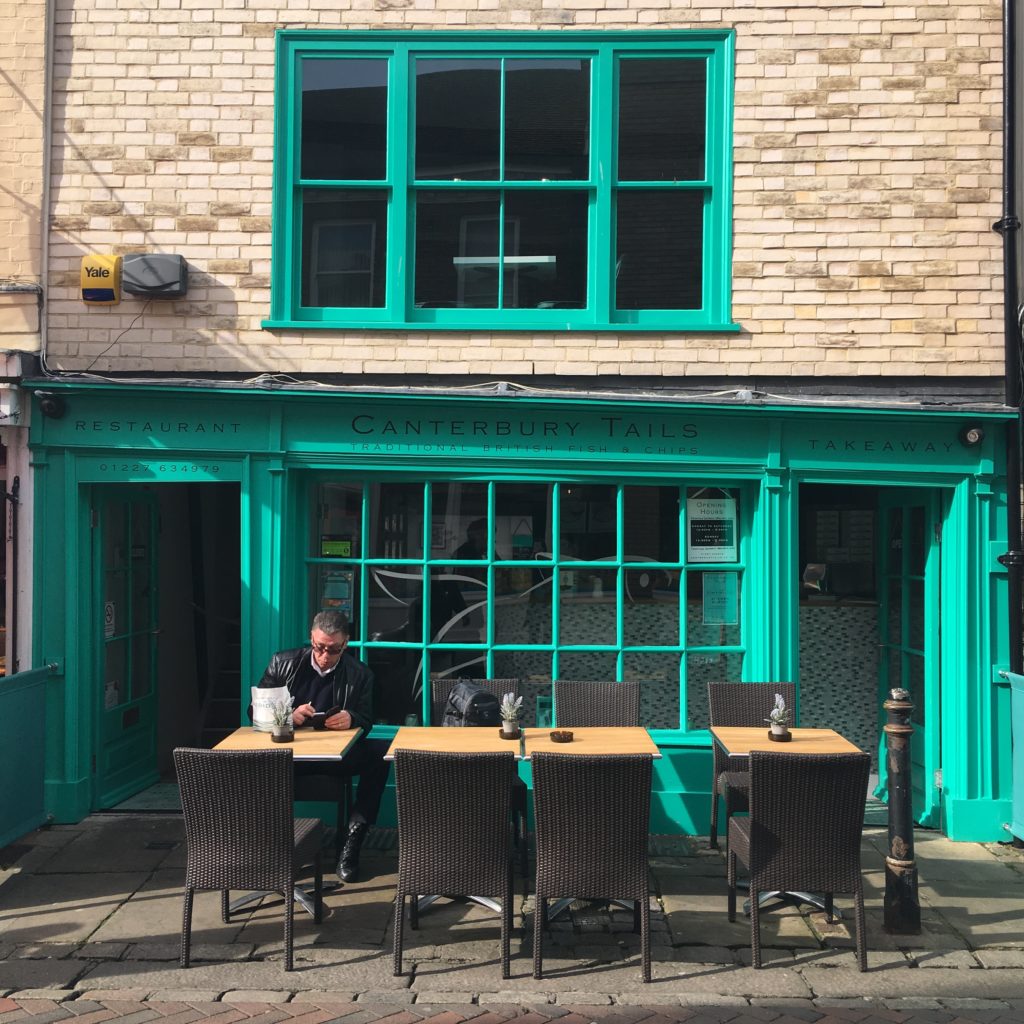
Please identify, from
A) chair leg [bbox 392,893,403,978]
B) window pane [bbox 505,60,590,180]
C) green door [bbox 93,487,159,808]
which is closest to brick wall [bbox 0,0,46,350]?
green door [bbox 93,487,159,808]

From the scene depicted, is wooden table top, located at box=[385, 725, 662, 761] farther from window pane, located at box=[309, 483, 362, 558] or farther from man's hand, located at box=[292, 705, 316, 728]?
window pane, located at box=[309, 483, 362, 558]

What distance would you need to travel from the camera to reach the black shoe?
20.1 ft

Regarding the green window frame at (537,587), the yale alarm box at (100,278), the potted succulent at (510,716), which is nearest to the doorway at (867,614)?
the green window frame at (537,587)

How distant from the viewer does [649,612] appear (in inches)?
290

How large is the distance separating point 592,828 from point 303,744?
1677mm

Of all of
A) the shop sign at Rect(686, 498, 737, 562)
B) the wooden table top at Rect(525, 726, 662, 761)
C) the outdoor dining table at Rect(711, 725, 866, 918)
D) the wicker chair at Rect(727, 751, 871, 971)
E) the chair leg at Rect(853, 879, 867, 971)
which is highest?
the shop sign at Rect(686, 498, 737, 562)

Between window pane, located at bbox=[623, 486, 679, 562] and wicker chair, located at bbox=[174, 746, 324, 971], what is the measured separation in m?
3.15

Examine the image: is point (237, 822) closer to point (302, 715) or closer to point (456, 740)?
point (302, 715)

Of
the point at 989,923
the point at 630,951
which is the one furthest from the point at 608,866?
the point at 989,923

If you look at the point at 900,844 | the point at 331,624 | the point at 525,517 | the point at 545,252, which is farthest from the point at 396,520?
the point at 900,844

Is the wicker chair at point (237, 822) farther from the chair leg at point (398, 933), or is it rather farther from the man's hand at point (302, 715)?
the man's hand at point (302, 715)

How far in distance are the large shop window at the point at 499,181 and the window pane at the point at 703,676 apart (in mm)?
2305

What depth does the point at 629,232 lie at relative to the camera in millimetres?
7359

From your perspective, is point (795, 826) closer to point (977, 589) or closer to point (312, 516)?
point (977, 589)
